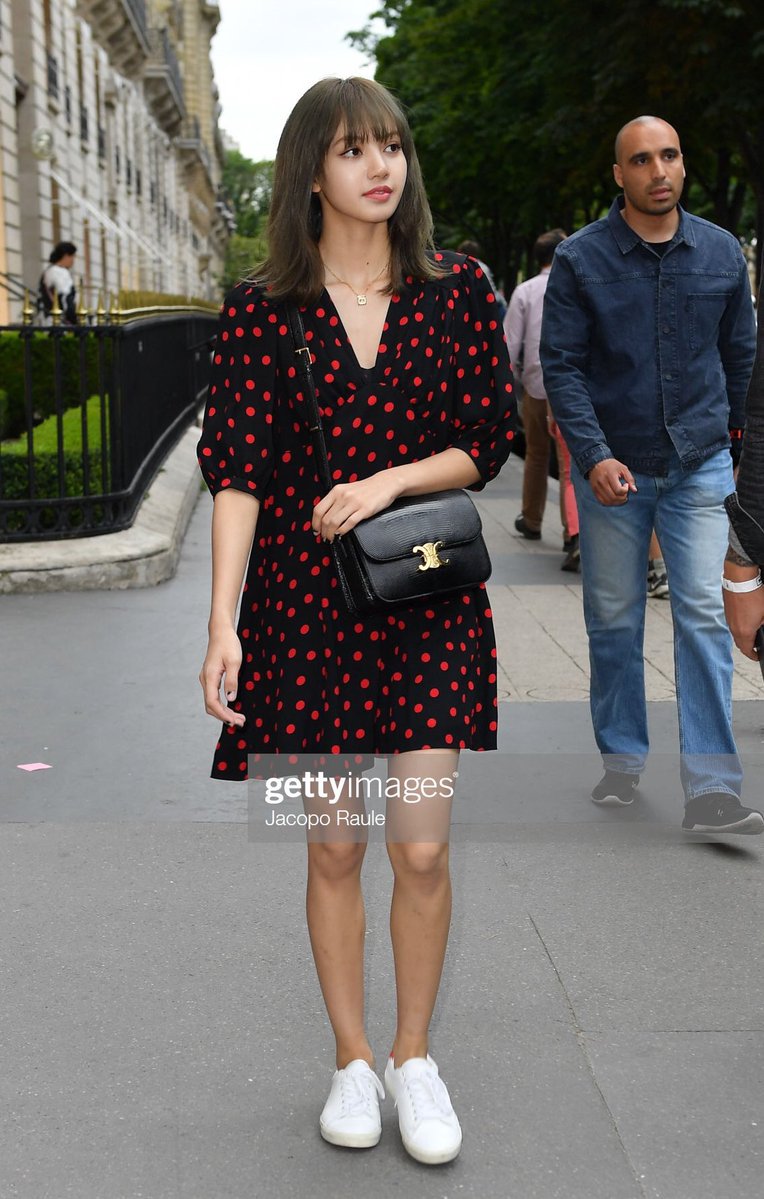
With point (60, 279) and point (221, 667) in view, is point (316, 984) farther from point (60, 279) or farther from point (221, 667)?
point (60, 279)

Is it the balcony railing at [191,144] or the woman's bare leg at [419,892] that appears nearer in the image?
the woman's bare leg at [419,892]

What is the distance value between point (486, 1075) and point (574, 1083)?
0.18 meters

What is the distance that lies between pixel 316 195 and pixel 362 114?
201 mm

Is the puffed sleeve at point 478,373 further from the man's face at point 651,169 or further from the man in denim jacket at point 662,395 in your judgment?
the man's face at point 651,169

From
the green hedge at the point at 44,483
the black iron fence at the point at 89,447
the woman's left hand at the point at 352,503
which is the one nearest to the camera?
the woman's left hand at the point at 352,503

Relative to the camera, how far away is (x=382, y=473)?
2867 mm

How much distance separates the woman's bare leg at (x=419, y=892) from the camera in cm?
289

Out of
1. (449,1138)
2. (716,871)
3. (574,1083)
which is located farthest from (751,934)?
(449,1138)

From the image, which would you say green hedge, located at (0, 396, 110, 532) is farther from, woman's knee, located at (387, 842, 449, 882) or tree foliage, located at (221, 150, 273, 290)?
tree foliage, located at (221, 150, 273, 290)

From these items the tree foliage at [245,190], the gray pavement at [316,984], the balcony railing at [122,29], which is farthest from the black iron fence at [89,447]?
the tree foliage at [245,190]

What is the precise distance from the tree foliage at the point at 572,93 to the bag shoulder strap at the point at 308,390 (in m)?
8.91

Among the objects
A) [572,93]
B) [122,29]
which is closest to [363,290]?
[572,93]

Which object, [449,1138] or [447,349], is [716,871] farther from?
[447,349]

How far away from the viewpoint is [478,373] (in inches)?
118
